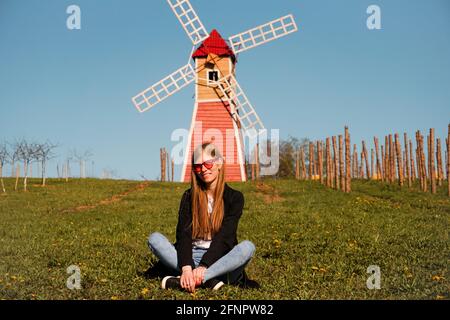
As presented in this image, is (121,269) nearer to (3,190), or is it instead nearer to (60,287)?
(60,287)

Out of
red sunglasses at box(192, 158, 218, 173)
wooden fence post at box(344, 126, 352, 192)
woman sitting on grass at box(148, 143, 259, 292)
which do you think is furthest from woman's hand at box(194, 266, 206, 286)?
wooden fence post at box(344, 126, 352, 192)

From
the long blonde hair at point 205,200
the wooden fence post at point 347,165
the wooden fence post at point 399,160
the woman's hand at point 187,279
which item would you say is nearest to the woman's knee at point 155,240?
the long blonde hair at point 205,200

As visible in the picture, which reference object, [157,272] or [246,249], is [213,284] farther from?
[157,272]

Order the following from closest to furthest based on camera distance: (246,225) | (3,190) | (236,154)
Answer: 1. (246,225)
2. (3,190)
3. (236,154)

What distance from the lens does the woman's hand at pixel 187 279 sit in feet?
17.1

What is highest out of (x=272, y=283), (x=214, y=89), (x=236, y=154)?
(x=214, y=89)

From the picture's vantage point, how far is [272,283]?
596 centimetres

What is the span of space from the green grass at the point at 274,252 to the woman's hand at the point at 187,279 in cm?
9

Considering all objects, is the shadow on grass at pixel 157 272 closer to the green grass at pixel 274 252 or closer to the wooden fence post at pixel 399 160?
the green grass at pixel 274 252

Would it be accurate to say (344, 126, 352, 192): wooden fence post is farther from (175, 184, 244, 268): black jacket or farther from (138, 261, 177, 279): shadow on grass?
(175, 184, 244, 268): black jacket

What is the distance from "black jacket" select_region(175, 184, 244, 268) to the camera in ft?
17.6

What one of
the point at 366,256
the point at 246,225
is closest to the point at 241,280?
the point at 366,256

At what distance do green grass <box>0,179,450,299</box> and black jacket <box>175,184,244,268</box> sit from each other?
389mm
